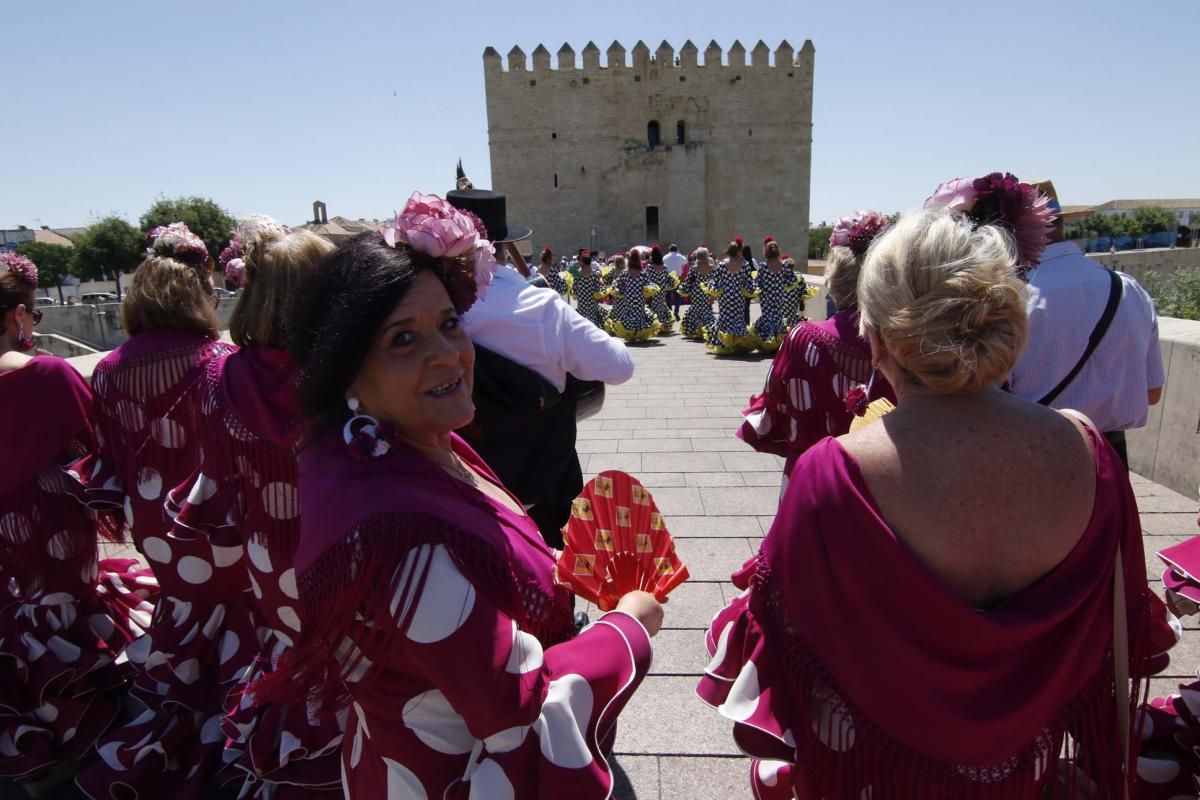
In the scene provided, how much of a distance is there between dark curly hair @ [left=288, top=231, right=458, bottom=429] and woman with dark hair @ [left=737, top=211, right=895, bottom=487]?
1791 mm

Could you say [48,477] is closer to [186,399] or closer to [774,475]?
[186,399]

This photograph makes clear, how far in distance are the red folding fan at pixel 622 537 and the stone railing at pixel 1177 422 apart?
476cm

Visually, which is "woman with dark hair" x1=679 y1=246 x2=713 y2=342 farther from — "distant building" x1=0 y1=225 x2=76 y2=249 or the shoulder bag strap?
"distant building" x1=0 y1=225 x2=76 y2=249

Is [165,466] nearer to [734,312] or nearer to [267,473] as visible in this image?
[267,473]

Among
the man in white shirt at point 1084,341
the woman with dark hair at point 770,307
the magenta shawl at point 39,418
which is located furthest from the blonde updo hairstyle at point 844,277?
the woman with dark hair at point 770,307

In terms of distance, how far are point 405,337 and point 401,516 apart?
1.24 ft

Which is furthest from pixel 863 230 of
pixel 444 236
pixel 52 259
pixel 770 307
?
pixel 52 259

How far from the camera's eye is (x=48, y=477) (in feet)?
8.83

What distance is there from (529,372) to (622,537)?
1112mm

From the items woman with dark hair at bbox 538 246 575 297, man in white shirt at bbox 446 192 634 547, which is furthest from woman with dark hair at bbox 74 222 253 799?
woman with dark hair at bbox 538 246 575 297

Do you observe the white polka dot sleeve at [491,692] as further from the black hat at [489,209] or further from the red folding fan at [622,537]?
the black hat at [489,209]

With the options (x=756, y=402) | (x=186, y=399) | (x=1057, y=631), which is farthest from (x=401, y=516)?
(x=756, y=402)

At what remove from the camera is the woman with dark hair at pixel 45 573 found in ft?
8.27

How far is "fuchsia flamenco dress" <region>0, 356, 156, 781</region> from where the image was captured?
252cm
